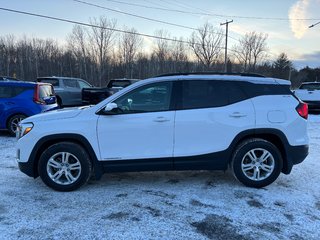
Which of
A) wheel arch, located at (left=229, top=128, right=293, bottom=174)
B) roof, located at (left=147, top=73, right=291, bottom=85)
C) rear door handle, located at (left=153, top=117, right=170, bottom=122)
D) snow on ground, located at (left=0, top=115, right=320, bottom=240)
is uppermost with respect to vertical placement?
roof, located at (left=147, top=73, right=291, bottom=85)

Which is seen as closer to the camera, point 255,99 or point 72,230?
point 72,230

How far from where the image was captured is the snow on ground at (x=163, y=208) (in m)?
3.46

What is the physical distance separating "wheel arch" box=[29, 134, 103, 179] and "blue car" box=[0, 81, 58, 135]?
187 inches

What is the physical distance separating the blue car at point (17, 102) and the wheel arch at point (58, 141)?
4761 millimetres

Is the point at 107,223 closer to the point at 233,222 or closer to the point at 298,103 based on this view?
the point at 233,222

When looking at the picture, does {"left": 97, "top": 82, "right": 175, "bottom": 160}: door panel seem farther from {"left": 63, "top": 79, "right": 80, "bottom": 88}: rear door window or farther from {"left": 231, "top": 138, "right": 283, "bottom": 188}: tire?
{"left": 63, "top": 79, "right": 80, "bottom": 88}: rear door window

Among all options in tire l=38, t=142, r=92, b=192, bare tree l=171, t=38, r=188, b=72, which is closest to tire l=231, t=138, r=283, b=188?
tire l=38, t=142, r=92, b=192

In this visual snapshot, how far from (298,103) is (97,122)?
3.20m

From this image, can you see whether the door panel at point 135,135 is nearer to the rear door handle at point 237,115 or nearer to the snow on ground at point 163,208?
the snow on ground at point 163,208

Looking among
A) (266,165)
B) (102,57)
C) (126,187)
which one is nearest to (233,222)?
(266,165)

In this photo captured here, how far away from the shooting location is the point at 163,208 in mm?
4094

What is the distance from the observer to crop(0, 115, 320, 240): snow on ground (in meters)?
3.46

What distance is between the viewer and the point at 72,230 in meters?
3.49

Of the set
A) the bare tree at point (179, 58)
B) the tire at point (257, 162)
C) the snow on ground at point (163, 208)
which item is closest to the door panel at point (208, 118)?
the tire at point (257, 162)
